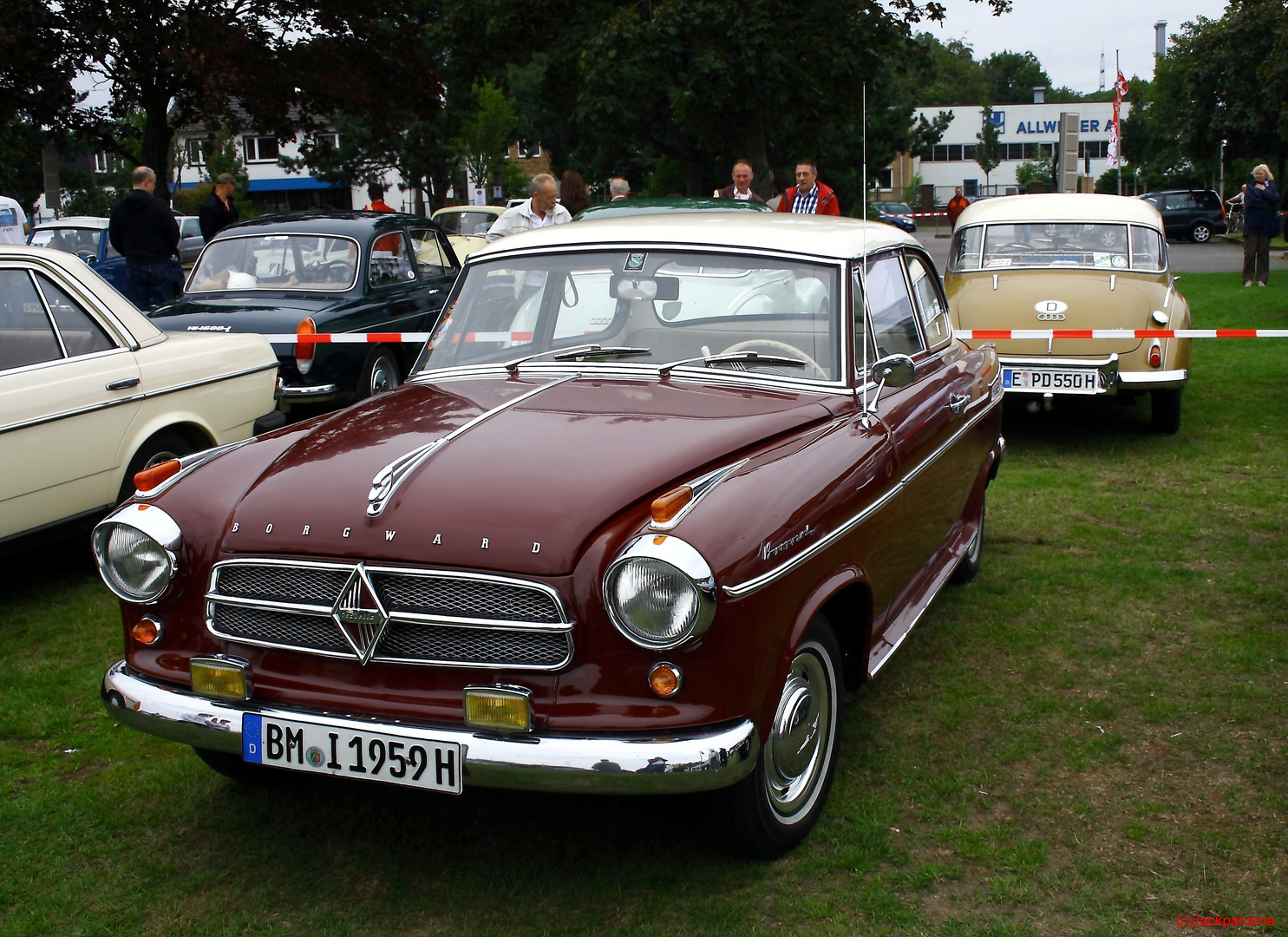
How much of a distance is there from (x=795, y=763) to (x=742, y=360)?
1409 millimetres

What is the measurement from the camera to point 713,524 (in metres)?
3.00

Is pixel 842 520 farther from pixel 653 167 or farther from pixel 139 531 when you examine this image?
pixel 653 167

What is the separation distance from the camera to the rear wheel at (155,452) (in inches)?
231

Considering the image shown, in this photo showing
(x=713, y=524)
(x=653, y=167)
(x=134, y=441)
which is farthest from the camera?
(x=653, y=167)

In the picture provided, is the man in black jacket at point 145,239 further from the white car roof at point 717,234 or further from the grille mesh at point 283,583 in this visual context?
the grille mesh at point 283,583

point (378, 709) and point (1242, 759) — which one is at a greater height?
point (378, 709)

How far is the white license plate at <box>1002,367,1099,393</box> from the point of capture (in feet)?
27.4

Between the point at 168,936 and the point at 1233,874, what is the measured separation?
287cm

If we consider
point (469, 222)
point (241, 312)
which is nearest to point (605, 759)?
point (241, 312)

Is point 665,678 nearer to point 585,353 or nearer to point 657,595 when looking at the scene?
point 657,595

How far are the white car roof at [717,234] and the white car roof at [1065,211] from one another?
18.0 ft

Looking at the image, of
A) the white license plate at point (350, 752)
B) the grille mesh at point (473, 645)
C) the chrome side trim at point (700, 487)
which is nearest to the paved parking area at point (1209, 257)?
the chrome side trim at point (700, 487)

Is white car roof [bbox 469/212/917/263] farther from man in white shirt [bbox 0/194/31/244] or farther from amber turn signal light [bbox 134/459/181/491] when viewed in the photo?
man in white shirt [bbox 0/194/31/244]

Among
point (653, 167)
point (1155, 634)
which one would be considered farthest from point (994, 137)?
point (1155, 634)
